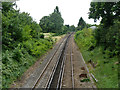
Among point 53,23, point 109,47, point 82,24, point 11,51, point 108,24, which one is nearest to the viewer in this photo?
point 11,51

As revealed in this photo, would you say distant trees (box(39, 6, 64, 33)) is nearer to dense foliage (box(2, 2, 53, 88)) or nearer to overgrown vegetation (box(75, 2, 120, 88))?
overgrown vegetation (box(75, 2, 120, 88))

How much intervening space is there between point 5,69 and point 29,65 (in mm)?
5174

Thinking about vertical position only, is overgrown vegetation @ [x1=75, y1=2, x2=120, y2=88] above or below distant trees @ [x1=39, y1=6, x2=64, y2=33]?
below

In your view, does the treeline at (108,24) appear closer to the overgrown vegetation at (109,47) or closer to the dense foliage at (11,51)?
the overgrown vegetation at (109,47)

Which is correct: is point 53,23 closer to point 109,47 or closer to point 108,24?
point 108,24

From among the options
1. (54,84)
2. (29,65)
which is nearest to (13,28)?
(29,65)

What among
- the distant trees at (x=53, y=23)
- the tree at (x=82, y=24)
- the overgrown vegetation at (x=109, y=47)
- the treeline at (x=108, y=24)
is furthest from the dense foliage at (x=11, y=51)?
the tree at (x=82, y=24)

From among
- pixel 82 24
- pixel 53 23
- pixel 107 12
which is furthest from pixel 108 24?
pixel 82 24

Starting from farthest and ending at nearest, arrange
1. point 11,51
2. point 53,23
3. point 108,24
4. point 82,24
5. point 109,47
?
point 82,24 < point 53,23 < point 108,24 < point 109,47 < point 11,51

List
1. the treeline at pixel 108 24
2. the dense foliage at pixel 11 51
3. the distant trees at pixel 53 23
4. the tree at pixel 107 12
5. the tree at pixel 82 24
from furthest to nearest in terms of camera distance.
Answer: the tree at pixel 82 24
the distant trees at pixel 53 23
the tree at pixel 107 12
the treeline at pixel 108 24
the dense foliage at pixel 11 51

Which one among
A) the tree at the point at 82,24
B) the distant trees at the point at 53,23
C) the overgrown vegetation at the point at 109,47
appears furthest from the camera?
the tree at the point at 82,24

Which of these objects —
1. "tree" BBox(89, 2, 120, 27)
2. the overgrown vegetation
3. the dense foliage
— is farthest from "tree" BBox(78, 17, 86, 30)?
the dense foliage

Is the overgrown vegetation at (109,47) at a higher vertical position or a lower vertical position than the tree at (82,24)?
lower

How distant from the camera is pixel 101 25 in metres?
20.5
